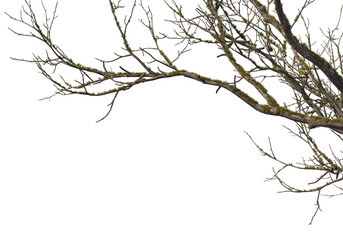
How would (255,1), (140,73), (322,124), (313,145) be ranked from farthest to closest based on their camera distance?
(313,145) → (255,1) → (140,73) → (322,124)

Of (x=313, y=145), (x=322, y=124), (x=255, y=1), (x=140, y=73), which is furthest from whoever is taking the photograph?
(x=313, y=145)

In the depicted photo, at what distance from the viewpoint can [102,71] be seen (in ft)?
18.6

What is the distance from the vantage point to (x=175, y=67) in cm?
569

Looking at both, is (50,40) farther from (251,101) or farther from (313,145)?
(313,145)

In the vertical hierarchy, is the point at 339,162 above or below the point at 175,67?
below

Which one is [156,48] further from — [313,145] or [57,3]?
[313,145]

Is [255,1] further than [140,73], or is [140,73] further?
[255,1]

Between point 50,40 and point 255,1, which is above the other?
point 255,1

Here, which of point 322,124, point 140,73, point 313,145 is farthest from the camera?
point 313,145

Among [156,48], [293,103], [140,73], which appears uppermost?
[293,103]

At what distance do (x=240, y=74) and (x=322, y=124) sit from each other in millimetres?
1142

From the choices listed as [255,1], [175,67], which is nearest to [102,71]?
[175,67]

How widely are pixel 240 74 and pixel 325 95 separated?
161 cm

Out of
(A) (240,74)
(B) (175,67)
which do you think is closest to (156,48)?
(B) (175,67)
